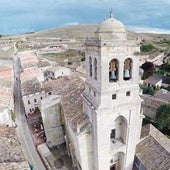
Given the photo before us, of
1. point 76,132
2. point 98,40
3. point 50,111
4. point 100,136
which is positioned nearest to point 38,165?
point 50,111

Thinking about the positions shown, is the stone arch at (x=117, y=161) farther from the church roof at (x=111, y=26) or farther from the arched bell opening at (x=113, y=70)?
the church roof at (x=111, y=26)

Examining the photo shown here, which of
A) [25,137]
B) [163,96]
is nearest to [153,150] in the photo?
[163,96]

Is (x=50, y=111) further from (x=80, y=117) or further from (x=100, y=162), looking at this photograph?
(x=100, y=162)

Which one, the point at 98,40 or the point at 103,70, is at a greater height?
the point at 98,40

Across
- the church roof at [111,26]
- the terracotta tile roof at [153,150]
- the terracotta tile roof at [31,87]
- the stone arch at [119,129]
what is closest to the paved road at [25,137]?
the terracotta tile roof at [31,87]

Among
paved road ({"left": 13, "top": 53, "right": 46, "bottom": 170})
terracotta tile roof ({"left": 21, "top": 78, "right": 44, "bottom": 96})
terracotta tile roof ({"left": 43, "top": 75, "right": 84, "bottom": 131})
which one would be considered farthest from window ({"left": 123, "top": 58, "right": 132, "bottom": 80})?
terracotta tile roof ({"left": 21, "top": 78, "right": 44, "bottom": 96})
